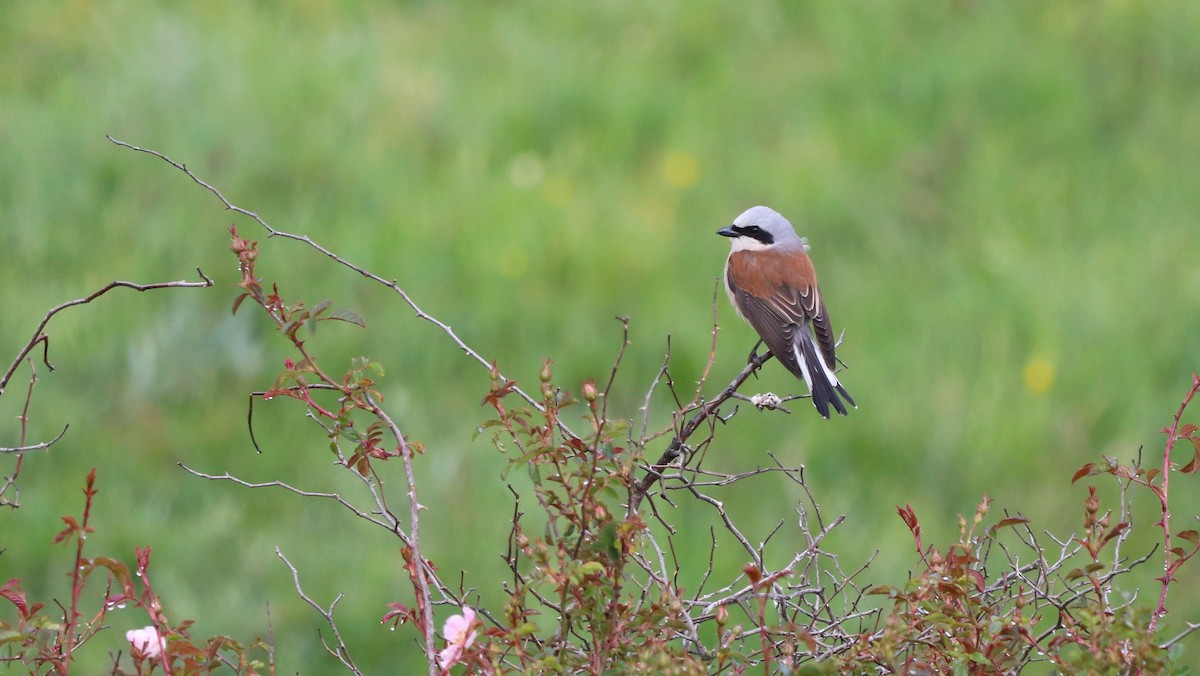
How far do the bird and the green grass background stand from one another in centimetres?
64

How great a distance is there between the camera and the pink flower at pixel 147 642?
7.14 feet

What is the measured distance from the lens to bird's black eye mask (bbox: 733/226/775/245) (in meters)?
5.18

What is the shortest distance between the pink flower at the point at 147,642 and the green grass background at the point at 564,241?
206 cm

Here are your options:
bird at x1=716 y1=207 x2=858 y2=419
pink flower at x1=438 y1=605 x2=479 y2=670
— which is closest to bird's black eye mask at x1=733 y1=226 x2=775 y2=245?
bird at x1=716 y1=207 x2=858 y2=419

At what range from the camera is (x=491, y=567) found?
473cm

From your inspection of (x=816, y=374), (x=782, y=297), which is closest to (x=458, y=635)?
(x=816, y=374)

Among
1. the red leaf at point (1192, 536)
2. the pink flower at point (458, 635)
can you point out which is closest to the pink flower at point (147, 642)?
the pink flower at point (458, 635)

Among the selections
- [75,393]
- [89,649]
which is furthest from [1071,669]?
[75,393]

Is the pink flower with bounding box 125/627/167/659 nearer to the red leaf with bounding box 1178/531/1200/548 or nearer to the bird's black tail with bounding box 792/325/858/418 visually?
the red leaf with bounding box 1178/531/1200/548

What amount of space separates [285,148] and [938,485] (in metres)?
3.42

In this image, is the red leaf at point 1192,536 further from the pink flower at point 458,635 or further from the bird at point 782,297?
the bird at point 782,297

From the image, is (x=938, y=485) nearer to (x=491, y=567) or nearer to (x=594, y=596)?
(x=491, y=567)

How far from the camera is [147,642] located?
2.20m

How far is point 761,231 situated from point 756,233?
0.07 feet
